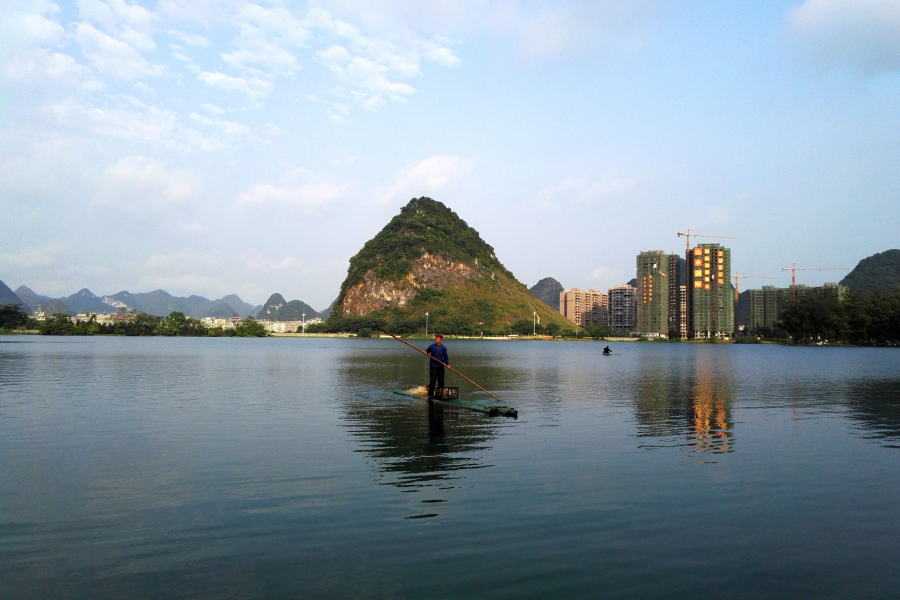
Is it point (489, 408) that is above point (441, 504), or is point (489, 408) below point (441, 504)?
above

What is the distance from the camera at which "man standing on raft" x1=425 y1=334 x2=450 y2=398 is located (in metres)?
24.6

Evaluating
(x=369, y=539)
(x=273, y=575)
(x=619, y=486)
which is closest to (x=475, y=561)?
(x=369, y=539)

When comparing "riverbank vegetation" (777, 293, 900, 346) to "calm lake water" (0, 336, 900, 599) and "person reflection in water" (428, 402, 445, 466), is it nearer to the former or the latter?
"calm lake water" (0, 336, 900, 599)

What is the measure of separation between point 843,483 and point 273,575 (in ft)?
39.3

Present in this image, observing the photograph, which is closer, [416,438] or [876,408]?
[416,438]

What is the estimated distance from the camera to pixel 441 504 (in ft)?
36.1

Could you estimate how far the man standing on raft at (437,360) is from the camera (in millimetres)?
24647

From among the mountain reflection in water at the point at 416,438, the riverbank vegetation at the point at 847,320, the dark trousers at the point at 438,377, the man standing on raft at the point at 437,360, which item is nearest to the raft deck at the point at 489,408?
the mountain reflection in water at the point at 416,438

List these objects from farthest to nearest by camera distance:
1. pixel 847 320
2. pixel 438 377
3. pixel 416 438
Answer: pixel 847 320 < pixel 438 377 < pixel 416 438

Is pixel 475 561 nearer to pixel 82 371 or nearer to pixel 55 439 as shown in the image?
pixel 55 439

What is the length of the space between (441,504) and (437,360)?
13.4m

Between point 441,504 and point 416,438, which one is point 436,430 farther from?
point 441,504

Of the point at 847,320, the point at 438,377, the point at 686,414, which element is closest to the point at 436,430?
the point at 438,377

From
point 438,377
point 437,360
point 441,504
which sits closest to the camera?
point 441,504
